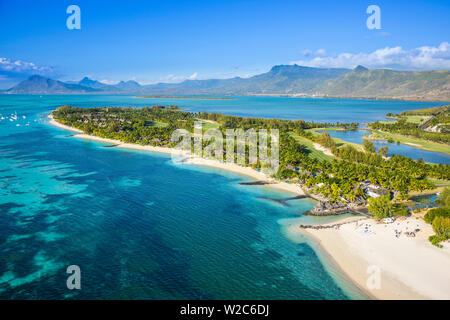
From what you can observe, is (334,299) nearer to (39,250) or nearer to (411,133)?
(39,250)

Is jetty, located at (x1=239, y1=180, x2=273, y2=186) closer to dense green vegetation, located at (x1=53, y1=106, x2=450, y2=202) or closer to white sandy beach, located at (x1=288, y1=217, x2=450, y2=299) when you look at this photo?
dense green vegetation, located at (x1=53, y1=106, x2=450, y2=202)

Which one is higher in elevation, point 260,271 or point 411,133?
point 411,133

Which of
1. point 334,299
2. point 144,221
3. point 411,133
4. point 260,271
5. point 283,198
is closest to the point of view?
point 334,299

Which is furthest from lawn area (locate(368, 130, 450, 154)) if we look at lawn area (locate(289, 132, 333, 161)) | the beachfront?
the beachfront

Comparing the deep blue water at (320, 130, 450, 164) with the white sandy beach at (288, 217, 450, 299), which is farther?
the deep blue water at (320, 130, 450, 164)

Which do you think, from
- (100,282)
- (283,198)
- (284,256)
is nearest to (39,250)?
(100,282)
